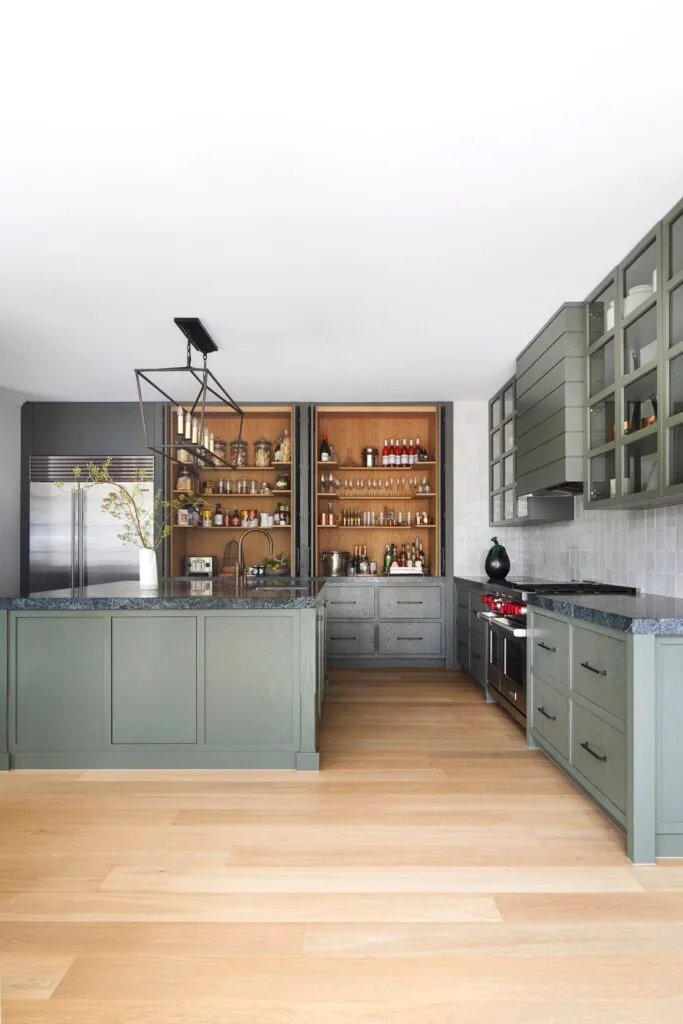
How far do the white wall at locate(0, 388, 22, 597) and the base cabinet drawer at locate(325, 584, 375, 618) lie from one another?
2.95 meters

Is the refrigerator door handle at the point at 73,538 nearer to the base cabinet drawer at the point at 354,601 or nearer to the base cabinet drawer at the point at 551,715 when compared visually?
the base cabinet drawer at the point at 354,601

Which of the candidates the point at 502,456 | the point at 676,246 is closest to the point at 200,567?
the point at 502,456

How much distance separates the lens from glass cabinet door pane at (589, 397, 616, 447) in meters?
3.59

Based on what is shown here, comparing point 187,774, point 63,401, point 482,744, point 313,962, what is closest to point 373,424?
point 63,401

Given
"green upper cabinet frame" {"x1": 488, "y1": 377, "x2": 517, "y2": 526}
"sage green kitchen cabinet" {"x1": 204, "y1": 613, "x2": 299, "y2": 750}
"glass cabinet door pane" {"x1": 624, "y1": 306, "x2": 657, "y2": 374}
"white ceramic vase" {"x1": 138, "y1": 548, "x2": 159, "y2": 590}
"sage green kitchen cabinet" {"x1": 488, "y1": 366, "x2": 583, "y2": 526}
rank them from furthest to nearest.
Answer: "green upper cabinet frame" {"x1": 488, "y1": 377, "x2": 517, "y2": 526} < "sage green kitchen cabinet" {"x1": 488, "y1": 366, "x2": 583, "y2": 526} < "white ceramic vase" {"x1": 138, "y1": 548, "x2": 159, "y2": 590} < "sage green kitchen cabinet" {"x1": 204, "y1": 613, "x2": 299, "y2": 750} < "glass cabinet door pane" {"x1": 624, "y1": 306, "x2": 657, "y2": 374}

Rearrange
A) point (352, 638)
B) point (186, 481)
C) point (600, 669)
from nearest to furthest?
point (600, 669) → point (352, 638) → point (186, 481)

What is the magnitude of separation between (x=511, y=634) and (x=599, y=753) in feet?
4.57

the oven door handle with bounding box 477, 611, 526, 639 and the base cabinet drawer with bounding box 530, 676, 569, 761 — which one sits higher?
the oven door handle with bounding box 477, 611, 526, 639

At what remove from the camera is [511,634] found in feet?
13.5

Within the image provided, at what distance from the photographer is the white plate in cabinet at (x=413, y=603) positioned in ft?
20.3

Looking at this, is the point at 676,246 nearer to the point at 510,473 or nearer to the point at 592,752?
the point at 592,752

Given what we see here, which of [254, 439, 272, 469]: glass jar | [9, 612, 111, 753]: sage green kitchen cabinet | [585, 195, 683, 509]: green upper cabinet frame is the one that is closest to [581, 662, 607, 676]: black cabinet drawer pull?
[585, 195, 683, 509]: green upper cabinet frame

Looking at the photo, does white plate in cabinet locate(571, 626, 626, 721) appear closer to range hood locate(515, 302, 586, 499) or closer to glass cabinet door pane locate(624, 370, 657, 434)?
glass cabinet door pane locate(624, 370, 657, 434)

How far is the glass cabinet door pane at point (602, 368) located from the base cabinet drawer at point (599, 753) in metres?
1.71
